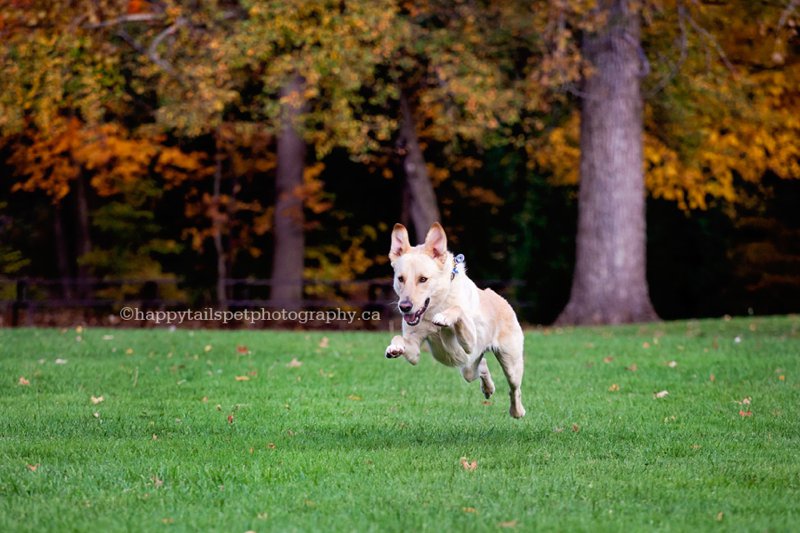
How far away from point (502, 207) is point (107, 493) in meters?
26.3

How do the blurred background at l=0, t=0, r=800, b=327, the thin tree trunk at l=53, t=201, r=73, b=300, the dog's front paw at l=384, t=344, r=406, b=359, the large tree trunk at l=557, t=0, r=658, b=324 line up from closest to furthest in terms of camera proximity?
1. the dog's front paw at l=384, t=344, r=406, b=359
2. the blurred background at l=0, t=0, r=800, b=327
3. the large tree trunk at l=557, t=0, r=658, b=324
4. the thin tree trunk at l=53, t=201, r=73, b=300

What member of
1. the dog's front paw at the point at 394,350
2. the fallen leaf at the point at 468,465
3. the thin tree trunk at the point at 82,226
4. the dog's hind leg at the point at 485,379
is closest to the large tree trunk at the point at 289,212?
the thin tree trunk at the point at 82,226

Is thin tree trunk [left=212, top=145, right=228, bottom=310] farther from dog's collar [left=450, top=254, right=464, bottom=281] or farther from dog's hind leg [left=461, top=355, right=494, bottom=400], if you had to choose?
dog's collar [left=450, top=254, right=464, bottom=281]

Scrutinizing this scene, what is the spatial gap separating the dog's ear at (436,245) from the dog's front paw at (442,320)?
0.51m

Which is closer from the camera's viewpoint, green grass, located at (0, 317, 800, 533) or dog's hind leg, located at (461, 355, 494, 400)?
green grass, located at (0, 317, 800, 533)

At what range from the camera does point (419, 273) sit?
27.0 ft

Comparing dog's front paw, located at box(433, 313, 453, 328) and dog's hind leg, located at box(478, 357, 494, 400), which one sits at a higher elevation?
dog's front paw, located at box(433, 313, 453, 328)

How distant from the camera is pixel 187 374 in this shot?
1393 cm

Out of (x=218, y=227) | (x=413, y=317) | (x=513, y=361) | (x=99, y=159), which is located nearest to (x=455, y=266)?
(x=413, y=317)

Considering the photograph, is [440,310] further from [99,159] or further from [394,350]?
[99,159]

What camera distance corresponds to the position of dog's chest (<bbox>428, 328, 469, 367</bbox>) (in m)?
8.48

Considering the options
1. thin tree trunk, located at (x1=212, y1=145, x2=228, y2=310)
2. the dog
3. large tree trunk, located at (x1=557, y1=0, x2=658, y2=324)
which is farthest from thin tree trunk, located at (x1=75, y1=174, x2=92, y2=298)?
the dog

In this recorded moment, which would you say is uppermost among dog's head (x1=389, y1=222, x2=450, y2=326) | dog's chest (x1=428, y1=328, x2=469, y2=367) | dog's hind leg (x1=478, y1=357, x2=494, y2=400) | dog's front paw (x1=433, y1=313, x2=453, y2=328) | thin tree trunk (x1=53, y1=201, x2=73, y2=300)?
thin tree trunk (x1=53, y1=201, x2=73, y2=300)

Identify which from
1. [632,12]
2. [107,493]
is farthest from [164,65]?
[107,493]
